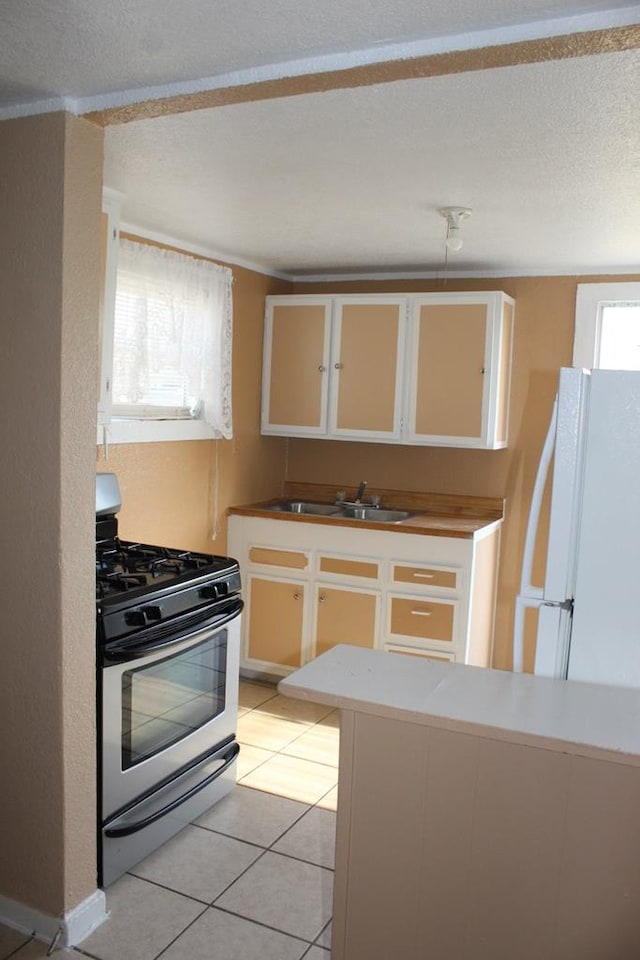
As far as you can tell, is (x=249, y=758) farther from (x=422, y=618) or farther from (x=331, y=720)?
(x=422, y=618)

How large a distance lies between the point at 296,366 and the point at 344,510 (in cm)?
83

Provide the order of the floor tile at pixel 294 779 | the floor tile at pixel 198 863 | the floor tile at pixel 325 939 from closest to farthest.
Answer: the floor tile at pixel 325 939 → the floor tile at pixel 198 863 → the floor tile at pixel 294 779

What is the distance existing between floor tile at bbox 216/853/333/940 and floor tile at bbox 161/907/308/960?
4 centimetres

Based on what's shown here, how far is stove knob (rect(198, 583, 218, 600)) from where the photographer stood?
9.07 ft

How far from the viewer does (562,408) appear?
1.95m

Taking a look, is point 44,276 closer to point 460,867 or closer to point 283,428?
point 460,867

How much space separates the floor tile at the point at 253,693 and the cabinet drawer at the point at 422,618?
74 centimetres

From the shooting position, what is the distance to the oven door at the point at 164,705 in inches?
93.6

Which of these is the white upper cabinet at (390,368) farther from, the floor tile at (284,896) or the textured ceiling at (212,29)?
the textured ceiling at (212,29)

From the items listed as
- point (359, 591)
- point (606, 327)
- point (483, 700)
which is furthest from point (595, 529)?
point (606, 327)

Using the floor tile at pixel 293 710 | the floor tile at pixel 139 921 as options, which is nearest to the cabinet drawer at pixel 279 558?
the floor tile at pixel 293 710

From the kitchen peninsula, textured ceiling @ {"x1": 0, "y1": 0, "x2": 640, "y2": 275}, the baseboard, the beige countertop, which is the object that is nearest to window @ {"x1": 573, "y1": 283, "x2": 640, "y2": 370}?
textured ceiling @ {"x1": 0, "y1": 0, "x2": 640, "y2": 275}

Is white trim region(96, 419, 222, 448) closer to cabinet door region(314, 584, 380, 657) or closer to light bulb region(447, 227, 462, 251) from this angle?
cabinet door region(314, 584, 380, 657)

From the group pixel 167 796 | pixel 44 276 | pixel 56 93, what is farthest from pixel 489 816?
pixel 56 93
